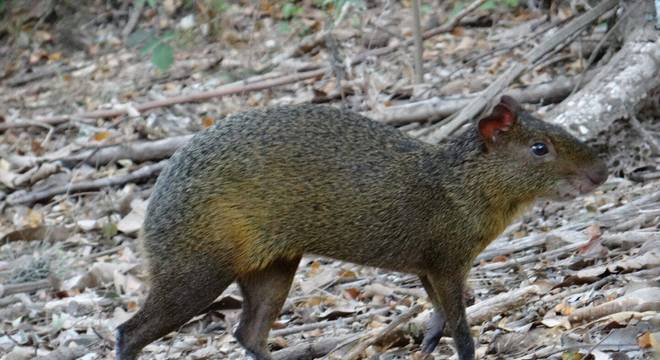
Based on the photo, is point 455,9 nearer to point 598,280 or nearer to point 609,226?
point 609,226

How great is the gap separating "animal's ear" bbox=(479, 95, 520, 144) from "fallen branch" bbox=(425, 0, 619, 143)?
2.35 metres

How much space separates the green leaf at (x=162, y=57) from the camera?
34.1 ft

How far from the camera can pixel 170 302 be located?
4.90 m

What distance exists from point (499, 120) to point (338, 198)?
2.47 ft

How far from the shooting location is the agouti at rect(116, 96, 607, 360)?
485 cm

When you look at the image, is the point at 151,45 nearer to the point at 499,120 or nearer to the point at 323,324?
the point at 323,324

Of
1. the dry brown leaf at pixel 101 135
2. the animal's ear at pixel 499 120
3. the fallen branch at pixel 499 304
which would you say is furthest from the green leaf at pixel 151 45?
the animal's ear at pixel 499 120

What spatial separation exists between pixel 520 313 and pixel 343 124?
47.0 inches

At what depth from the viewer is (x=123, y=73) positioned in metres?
11.6

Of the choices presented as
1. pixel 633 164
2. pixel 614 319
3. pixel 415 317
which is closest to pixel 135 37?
pixel 633 164

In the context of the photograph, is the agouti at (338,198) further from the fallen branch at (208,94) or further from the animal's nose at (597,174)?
the fallen branch at (208,94)

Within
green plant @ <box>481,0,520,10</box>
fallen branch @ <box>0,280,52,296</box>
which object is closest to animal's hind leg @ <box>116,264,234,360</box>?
fallen branch @ <box>0,280,52,296</box>

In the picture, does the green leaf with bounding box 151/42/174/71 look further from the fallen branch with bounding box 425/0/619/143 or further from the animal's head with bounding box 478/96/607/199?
the animal's head with bounding box 478/96/607/199

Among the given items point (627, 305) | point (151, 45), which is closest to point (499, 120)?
point (627, 305)
